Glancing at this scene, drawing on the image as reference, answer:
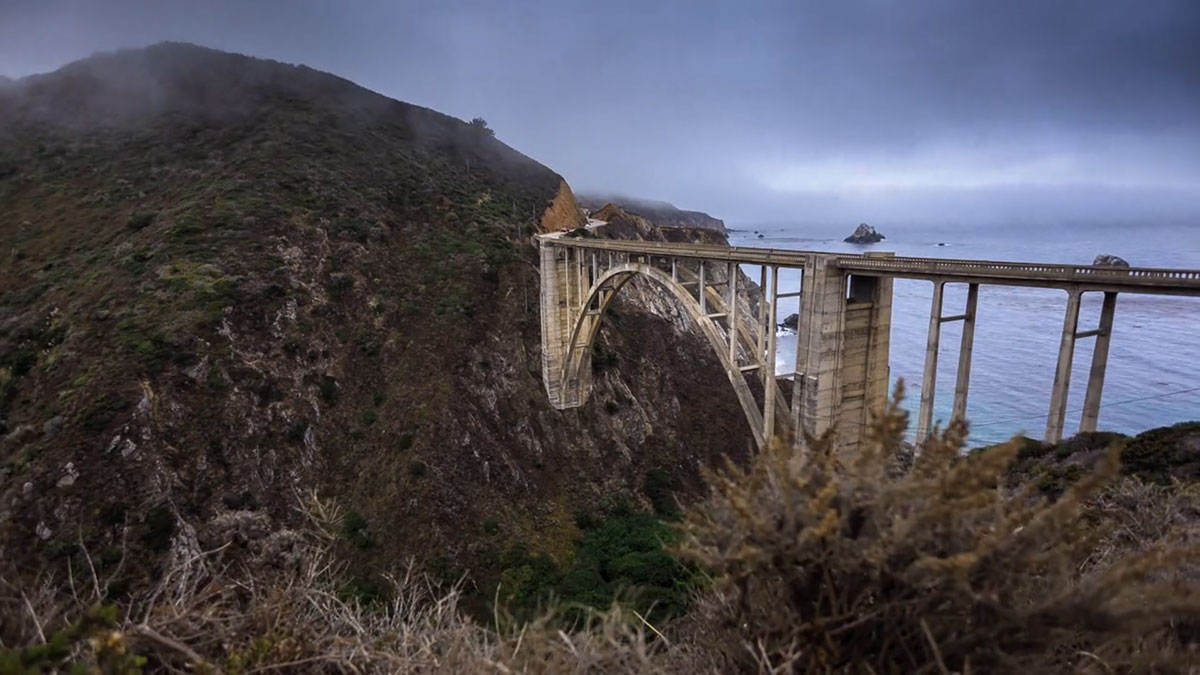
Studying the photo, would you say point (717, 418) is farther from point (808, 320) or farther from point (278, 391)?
point (278, 391)

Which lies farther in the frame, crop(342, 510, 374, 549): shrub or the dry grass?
crop(342, 510, 374, 549): shrub

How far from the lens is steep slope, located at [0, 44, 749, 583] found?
20.6 meters

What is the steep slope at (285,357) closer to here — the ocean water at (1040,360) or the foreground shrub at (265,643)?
the foreground shrub at (265,643)

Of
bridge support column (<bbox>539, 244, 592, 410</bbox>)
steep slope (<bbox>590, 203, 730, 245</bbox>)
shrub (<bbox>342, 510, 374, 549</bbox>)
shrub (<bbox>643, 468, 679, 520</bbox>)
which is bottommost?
shrub (<bbox>643, 468, 679, 520</bbox>)

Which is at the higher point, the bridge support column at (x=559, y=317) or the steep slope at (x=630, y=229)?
the steep slope at (x=630, y=229)

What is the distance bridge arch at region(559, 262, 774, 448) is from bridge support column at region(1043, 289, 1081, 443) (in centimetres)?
595

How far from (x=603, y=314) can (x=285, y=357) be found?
14.6 m

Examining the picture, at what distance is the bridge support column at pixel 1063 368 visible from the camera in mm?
11156

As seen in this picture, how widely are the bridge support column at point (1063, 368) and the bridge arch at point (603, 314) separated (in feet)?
19.5

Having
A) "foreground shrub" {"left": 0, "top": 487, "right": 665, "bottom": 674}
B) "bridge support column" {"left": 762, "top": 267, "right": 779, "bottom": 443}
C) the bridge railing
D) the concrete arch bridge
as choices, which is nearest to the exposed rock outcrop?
the concrete arch bridge

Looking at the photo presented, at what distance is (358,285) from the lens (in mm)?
32281

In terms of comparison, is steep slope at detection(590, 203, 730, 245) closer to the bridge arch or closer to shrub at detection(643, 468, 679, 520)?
the bridge arch

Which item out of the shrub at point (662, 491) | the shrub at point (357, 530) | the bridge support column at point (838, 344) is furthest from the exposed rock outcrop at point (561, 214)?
the bridge support column at point (838, 344)

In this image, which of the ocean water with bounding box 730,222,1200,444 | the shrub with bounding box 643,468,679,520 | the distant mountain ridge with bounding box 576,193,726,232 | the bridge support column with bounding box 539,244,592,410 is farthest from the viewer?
the distant mountain ridge with bounding box 576,193,726,232
